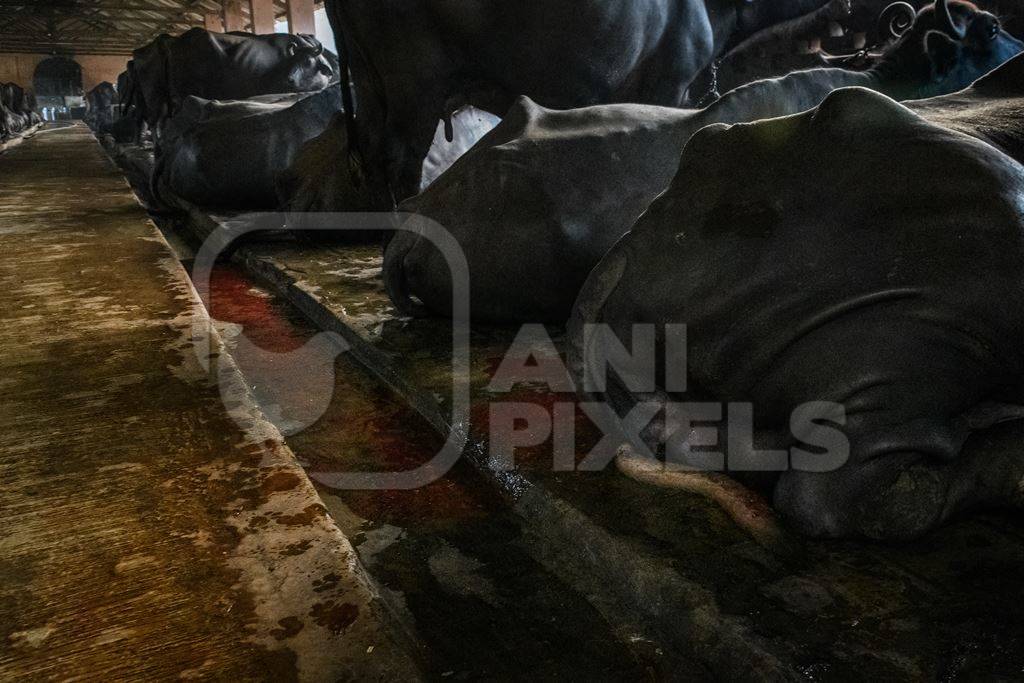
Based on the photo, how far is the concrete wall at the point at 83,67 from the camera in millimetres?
40938

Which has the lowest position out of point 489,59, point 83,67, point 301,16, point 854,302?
point 854,302

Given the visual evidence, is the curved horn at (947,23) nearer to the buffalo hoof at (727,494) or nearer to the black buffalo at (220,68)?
the buffalo hoof at (727,494)

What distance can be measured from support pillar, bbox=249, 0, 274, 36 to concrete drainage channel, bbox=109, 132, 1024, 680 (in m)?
22.3

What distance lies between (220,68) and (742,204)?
10.8 m

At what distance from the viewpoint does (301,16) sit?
2005 centimetres

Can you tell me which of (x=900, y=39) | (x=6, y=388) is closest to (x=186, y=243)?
(x=6, y=388)

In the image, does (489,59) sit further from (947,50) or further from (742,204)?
(742,204)

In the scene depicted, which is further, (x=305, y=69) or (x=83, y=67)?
(x=83, y=67)

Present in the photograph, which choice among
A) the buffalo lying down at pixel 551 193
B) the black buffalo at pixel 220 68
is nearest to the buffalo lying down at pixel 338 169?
the buffalo lying down at pixel 551 193

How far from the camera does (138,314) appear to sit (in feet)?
9.45

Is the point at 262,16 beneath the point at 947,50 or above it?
above

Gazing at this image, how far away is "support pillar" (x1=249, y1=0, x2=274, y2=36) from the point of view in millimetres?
21797

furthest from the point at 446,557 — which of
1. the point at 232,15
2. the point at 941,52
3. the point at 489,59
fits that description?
the point at 232,15

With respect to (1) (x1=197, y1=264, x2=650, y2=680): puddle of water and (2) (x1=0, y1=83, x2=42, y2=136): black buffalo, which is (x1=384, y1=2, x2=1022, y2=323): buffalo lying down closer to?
(1) (x1=197, y1=264, x2=650, y2=680): puddle of water
